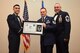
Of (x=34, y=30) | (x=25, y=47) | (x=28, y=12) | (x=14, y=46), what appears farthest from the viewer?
(x=28, y=12)

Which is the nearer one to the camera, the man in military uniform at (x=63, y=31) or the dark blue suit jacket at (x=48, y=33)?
the man in military uniform at (x=63, y=31)

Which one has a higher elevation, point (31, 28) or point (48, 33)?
point (31, 28)

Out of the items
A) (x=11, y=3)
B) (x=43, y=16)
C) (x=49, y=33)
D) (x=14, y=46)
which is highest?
(x=11, y=3)

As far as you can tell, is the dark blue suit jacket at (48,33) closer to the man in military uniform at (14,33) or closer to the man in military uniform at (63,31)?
the man in military uniform at (63,31)

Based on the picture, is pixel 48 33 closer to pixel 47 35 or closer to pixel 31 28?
pixel 47 35

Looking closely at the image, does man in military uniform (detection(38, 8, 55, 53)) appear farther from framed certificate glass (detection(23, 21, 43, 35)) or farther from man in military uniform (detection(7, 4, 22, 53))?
man in military uniform (detection(7, 4, 22, 53))

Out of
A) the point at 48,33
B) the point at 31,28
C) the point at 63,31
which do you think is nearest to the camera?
the point at 63,31

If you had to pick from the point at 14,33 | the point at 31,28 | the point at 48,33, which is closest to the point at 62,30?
the point at 48,33

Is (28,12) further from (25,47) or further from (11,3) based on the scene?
(25,47)

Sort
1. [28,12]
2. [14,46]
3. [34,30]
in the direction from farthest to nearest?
1. [28,12]
2. [34,30]
3. [14,46]

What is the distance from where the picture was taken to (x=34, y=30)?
5035mm

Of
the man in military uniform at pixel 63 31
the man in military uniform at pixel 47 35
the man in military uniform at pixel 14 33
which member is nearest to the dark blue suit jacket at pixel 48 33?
the man in military uniform at pixel 47 35
